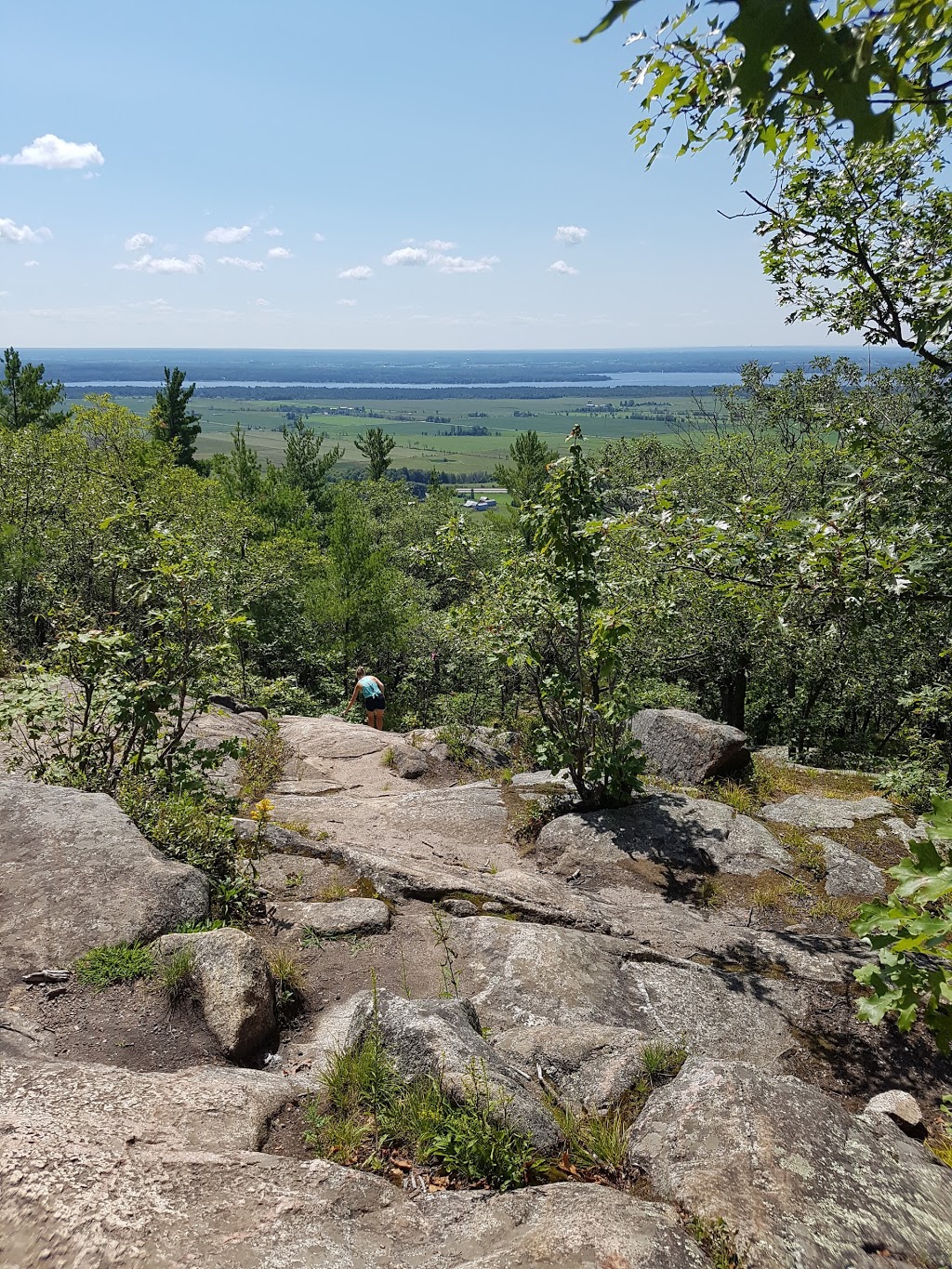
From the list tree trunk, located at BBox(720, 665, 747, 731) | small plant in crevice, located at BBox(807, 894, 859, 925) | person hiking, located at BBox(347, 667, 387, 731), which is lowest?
tree trunk, located at BBox(720, 665, 747, 731)

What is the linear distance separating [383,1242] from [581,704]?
785cm

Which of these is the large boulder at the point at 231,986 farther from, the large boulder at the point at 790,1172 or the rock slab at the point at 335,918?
the large boulder at the point at 790,1172

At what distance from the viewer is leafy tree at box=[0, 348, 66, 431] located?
138 feet

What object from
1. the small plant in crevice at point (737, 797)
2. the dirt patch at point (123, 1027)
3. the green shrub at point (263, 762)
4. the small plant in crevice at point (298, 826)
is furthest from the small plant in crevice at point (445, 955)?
the small plant in crevice at point (737, 797)

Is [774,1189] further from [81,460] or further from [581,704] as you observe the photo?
[81,460]

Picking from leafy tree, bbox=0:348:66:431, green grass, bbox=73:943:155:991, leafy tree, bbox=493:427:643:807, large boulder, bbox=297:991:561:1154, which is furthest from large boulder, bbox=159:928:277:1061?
leafy tree, bbox=0:348:66:431

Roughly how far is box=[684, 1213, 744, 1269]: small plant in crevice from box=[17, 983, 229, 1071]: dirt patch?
2980 mm

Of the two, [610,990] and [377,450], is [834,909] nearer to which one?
[610,990]

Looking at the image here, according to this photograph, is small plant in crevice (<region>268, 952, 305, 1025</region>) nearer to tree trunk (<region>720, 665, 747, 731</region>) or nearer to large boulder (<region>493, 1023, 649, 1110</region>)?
large boulder (<region>493, 1023, 649, 1110</region>)

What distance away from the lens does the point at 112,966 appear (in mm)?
5141

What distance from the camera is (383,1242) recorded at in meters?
3.09

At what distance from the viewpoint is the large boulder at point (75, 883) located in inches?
209

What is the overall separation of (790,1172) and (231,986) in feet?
11.6

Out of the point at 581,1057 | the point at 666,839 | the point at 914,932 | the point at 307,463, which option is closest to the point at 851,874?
the point at 666,839
